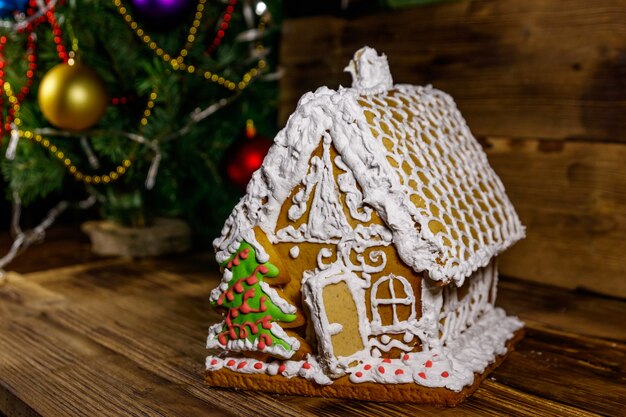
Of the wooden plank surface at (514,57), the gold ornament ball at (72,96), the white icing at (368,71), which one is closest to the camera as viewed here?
the white icing at (368,71)

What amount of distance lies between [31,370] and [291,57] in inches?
44.0

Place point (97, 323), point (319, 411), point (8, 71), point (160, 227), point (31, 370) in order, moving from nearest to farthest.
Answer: point (319, 411), point (31, 370), point (97, 323), point (8, 71), point (160, 227)

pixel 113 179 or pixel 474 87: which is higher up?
pixel 474 87

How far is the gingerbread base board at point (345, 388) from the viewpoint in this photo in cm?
93

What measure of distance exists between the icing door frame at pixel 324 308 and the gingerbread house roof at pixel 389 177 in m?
0.07

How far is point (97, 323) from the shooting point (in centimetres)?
131

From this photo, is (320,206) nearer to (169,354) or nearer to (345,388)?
(345,388)

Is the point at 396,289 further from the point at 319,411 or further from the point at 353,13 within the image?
the point at 353,13

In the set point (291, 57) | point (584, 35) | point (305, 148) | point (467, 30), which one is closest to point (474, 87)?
point (467, 30)

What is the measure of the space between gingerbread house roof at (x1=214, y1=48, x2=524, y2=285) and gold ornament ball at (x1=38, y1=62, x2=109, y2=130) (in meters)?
0.69

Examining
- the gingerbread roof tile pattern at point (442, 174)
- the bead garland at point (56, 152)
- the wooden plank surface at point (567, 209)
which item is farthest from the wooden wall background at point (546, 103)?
the bead garland at point (56, 152)

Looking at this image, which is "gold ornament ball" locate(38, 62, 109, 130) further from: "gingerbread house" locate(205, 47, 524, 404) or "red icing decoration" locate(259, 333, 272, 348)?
"red icing decoration" locate(259, 333, 272, 348)

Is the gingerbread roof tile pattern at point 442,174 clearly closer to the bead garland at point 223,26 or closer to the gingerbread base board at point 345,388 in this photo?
the gingerbread base board at point 345,388

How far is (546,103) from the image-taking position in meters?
1.51
